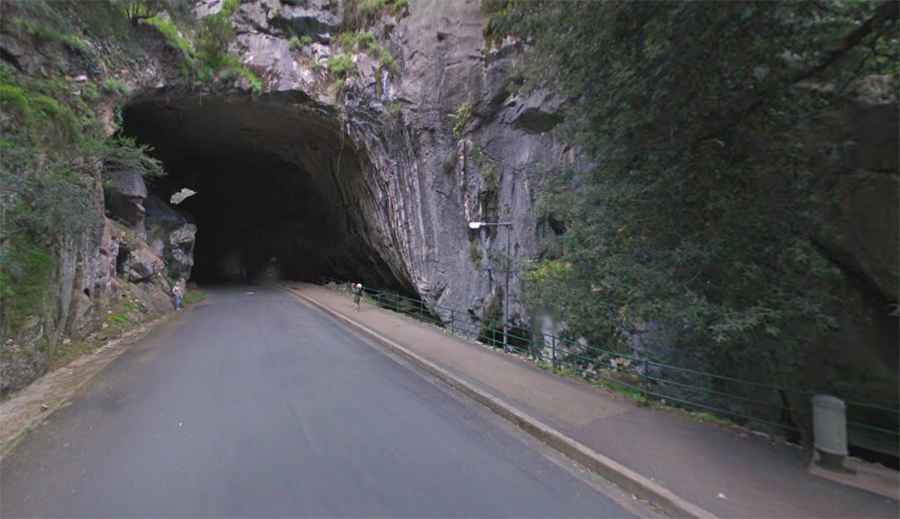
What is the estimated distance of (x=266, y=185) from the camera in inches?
1371

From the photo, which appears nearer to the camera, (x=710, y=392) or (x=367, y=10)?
(x=710, y=392)

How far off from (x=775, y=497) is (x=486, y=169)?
514 inches

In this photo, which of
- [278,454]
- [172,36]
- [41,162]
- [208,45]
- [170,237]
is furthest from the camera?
[170,237]

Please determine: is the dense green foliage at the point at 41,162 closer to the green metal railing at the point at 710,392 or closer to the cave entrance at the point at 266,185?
the cave entrance at the point at 266,185

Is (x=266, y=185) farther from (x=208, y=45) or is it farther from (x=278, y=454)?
(x=278, y=454)

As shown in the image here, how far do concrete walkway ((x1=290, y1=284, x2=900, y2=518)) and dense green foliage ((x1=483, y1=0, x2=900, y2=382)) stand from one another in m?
1.02

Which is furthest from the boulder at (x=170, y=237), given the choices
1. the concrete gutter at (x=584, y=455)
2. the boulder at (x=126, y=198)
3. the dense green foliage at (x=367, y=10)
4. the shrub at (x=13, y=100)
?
the concrete gutter at (x=584, y=455)

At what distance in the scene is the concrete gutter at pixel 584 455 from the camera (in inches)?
148

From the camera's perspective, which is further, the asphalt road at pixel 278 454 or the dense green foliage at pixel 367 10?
the dense green foliage at pixel 367 10

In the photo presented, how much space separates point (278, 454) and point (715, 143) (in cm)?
590

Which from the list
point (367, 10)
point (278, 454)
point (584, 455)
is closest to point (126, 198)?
point (367, 10)

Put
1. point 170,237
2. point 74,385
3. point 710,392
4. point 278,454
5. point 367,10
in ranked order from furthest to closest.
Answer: point 170,237, point 367,10, point 74,385, point 710,392, point 278,454

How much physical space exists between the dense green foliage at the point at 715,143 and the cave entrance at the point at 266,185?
1497cm

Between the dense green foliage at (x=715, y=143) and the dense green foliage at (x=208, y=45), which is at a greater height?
the dense green foliage at (x=208, y=45)
